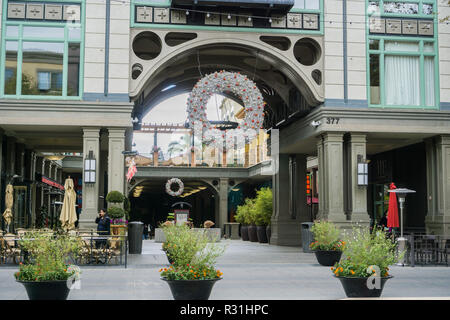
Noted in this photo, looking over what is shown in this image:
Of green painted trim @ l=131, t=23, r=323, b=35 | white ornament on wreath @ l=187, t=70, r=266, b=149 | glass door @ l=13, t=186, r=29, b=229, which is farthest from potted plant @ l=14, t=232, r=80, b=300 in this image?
glass door @ l=13, t=186, r=29, b=229

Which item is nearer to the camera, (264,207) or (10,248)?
(10,248)

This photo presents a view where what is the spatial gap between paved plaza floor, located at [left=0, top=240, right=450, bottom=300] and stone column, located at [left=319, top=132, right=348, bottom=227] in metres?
3.44

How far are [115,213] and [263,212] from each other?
13647 millimetres

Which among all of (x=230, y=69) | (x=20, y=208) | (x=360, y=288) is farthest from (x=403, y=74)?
(x=20, y=208)

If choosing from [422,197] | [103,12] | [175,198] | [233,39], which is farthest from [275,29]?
[175,198]

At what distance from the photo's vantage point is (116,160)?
2147 centimetres

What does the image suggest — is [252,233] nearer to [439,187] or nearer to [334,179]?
[334,179]

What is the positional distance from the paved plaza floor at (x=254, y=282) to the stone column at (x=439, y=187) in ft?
19.0

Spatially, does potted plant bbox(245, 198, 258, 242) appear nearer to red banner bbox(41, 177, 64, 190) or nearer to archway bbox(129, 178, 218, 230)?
red banner bbox(41, 177, 64, 190)

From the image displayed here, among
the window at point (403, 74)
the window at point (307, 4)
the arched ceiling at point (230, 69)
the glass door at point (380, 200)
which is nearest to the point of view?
the window at point (307, 4)

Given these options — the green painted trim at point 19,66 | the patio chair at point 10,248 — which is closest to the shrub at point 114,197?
the patio chair at point 10,248

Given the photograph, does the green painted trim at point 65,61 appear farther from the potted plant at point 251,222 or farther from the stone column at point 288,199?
the potted plant at point 251,222

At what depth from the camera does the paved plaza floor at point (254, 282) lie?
1161cm
